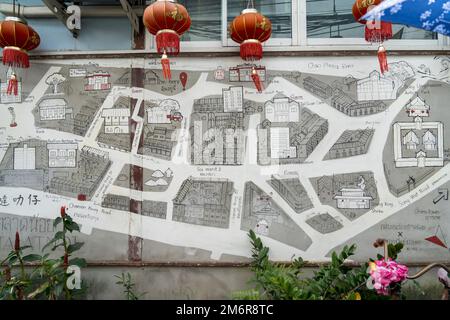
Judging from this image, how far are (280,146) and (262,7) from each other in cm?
176

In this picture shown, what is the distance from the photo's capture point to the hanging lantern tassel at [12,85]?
4625 millimetres

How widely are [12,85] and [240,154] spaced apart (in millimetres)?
2791

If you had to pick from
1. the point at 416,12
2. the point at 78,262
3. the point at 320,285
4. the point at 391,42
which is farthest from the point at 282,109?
the point at 78,262

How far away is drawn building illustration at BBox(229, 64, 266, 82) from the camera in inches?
187

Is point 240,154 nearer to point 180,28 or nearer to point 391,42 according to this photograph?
point 180,28

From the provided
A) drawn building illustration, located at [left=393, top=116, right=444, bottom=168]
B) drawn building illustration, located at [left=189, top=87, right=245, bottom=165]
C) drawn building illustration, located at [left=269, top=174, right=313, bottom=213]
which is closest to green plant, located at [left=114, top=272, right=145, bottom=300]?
drawn building illustration, located at [left=189, top=87, right=245, bottom=165]

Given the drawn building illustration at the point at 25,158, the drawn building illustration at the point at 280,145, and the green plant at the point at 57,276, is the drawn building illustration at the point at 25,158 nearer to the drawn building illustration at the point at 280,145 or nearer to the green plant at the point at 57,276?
the green plant at the point at 57,276

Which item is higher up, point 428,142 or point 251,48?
point 251,48

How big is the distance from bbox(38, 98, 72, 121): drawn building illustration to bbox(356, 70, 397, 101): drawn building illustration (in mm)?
3493

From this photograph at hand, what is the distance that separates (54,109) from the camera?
15.8 ft

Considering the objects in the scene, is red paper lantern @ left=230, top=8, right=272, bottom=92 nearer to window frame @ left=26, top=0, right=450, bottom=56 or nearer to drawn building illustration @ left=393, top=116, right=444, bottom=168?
window frame @ left=26, top=0, right=450, bottom=56

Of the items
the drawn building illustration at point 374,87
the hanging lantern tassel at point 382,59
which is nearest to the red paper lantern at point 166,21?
the hanging lantern tassel at point 382,59

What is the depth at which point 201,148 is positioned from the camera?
4.73 metres

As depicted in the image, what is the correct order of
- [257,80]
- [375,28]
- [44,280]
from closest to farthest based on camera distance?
[44,280] → [375,28] → [257,80]
